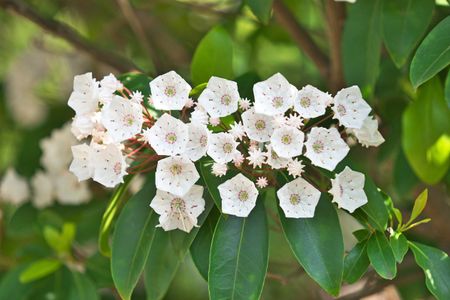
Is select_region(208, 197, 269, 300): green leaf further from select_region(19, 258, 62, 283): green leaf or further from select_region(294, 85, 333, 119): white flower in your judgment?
select_region(19, 258, 62, 283): green leaf

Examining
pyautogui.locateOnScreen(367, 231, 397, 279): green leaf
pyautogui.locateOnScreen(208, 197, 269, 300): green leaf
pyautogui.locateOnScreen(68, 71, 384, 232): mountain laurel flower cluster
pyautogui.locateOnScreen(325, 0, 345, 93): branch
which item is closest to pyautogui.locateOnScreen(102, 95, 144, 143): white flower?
pyautogui.locateOnScreen(68, 71, 384, 232): mountain laurel flower cluster

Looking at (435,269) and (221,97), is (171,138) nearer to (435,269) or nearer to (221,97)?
(221,97)

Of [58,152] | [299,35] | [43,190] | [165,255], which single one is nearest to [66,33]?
[58,152]

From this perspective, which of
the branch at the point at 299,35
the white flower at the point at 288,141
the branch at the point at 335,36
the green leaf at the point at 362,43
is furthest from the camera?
the branch at the point at 299,35

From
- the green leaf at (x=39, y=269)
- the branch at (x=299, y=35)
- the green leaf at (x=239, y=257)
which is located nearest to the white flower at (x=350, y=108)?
the green leaf at (x=239, y=257)

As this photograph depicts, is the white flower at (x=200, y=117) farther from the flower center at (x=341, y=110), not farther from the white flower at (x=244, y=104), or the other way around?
the flower center at (x=341, y=110)

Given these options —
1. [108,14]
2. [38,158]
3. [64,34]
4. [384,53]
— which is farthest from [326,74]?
[108,14]
